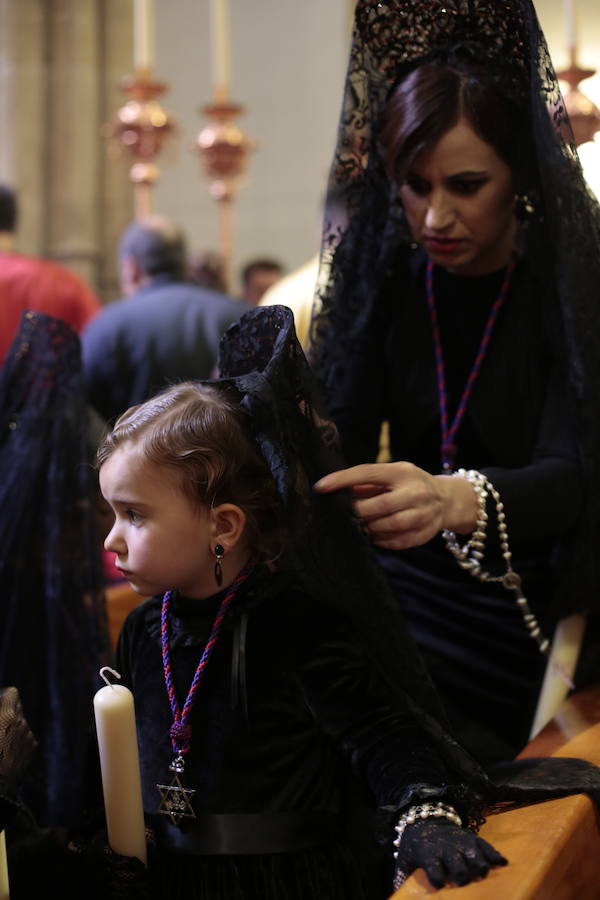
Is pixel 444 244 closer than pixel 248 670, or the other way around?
pixel 248 670

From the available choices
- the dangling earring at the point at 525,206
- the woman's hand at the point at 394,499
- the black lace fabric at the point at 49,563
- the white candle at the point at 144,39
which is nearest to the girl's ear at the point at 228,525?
the woman's hand at the point at 394,499

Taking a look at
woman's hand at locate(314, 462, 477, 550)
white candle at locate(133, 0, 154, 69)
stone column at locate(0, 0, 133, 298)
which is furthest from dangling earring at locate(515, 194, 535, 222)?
stone column at locate(0, 0, 133, 298)

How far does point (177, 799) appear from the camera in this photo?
1.64 metres

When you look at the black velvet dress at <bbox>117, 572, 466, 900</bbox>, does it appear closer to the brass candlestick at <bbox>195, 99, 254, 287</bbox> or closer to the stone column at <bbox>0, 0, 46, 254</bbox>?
the brass candlestick at <bbox>195, 99, 254, 287</bbox>

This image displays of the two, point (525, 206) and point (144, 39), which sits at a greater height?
point (144, 39)

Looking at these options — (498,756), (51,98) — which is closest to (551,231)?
(498,756)

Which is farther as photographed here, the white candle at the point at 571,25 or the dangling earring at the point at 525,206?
the white candle at the point at 571,25

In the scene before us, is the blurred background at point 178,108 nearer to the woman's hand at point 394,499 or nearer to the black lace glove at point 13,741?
the woman's hand at point 394,499

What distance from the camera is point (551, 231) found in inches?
80.0

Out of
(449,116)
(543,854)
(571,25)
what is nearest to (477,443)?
(449,116)

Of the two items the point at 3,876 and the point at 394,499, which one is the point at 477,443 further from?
the point at 3,876

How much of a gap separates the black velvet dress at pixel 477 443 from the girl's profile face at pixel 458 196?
16 cm

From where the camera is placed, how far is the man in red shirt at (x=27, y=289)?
448 cm

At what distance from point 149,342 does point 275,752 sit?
291 centimetres
